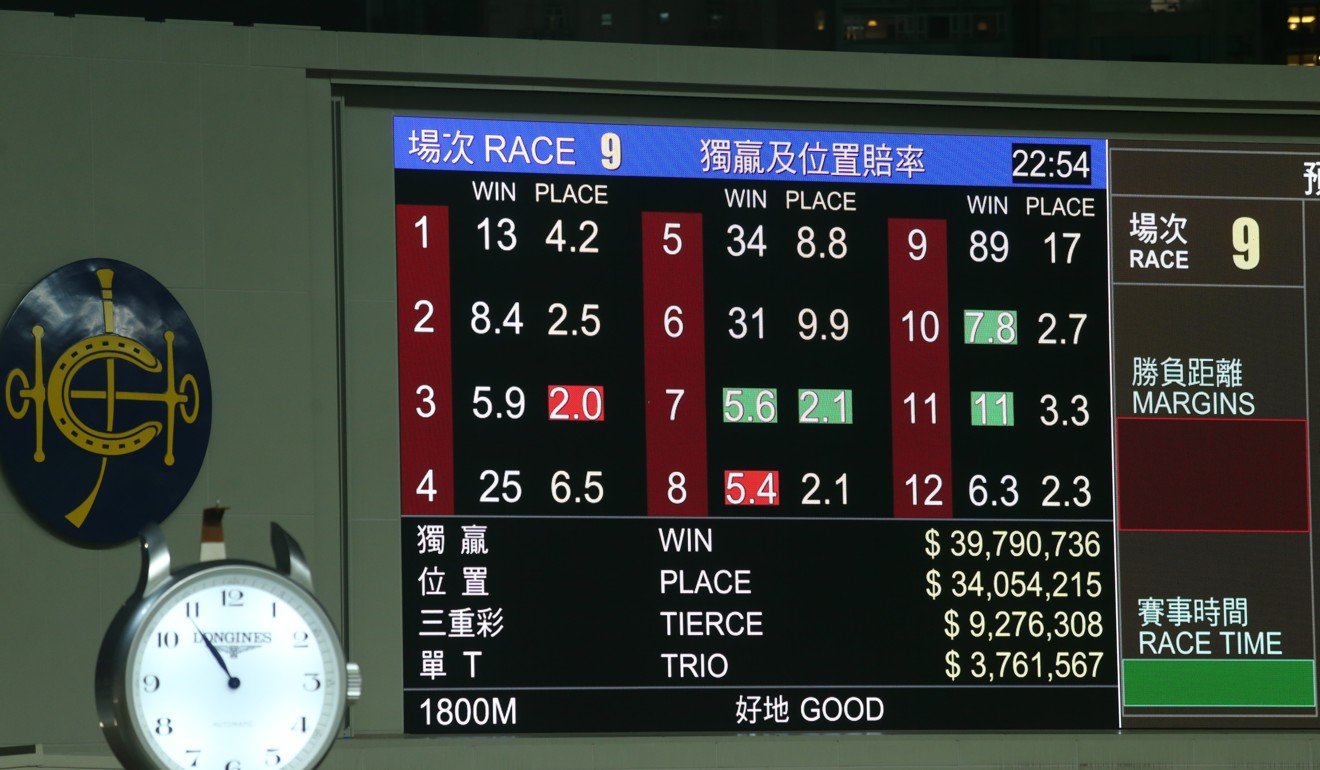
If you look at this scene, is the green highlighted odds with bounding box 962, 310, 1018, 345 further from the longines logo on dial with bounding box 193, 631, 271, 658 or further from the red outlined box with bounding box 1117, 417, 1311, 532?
the longines logo on dial with bounding box 193, 631, 271, 658

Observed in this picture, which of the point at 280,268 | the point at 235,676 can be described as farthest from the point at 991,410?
Result: the point at 235,676

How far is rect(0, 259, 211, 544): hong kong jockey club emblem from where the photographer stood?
4.60m

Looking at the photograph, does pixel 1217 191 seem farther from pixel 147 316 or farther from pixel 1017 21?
pixel 147 316

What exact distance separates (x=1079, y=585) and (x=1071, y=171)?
1079mm

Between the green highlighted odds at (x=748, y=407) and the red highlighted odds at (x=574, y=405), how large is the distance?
0.32 meters

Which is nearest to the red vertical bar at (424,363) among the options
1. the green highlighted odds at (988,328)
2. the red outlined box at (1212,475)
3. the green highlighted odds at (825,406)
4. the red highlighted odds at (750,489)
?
the red highlighted odds at (750,489)

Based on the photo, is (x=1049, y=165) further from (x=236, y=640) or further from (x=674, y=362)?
(x=236, y=640)

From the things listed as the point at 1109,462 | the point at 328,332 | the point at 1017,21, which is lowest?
the point at 1109,462

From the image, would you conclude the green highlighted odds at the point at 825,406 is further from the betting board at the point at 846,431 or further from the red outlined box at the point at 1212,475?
the red outlined box at the point at 1212,475

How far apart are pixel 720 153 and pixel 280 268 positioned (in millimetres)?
1143

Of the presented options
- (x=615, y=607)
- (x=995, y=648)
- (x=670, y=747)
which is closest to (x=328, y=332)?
(x=615, y=607)

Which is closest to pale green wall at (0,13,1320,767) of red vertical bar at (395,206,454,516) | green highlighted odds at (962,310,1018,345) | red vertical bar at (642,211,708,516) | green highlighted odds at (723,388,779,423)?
red vertical bar at (395,206,454,516)

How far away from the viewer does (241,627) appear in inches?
A: 109

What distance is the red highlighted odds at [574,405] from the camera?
487cm
